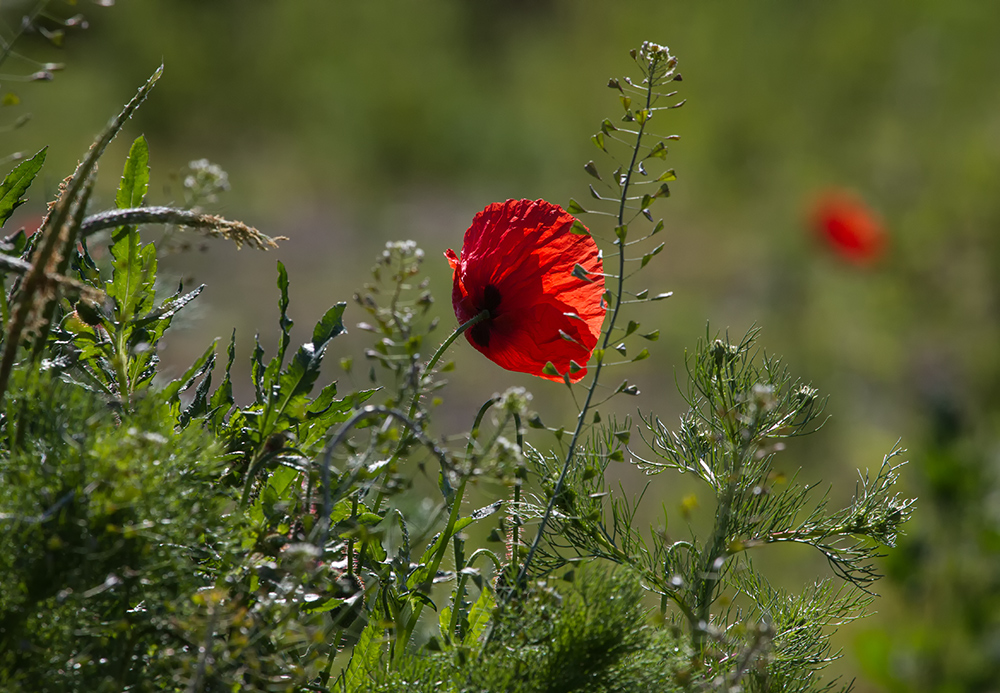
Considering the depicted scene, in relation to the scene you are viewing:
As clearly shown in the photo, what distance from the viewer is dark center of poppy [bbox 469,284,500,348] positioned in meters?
0.52

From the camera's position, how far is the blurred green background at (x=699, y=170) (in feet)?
9.52

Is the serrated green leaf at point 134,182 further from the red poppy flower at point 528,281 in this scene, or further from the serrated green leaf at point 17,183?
the red poppy flower at point 528,281

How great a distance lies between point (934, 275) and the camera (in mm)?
4527

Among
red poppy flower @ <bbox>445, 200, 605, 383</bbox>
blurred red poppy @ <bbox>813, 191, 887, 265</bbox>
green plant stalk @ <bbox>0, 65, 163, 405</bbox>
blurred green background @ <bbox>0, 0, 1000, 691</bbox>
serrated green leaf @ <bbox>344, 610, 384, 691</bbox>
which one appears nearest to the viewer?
green plant stalk @ <bbox>0, 65, 163, 405</bbox>

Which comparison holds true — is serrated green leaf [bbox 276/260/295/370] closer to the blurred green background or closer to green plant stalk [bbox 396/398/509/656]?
green plant stalk [bbox 396/398/509/656]

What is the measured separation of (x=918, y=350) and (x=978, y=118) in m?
1.97

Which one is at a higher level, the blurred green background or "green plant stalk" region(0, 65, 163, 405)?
the blurred green background

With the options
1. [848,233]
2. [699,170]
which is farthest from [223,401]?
[699,170]

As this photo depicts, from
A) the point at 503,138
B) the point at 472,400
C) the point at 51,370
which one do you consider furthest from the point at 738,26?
the point at 51,370

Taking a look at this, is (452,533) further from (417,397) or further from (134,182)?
(134,182)

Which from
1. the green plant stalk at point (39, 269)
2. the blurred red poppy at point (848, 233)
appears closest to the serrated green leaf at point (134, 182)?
the green plant stalk at point (39, 269)

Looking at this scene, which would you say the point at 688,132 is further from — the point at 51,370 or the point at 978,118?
the point at 51,370

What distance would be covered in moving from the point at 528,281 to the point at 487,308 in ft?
0.10

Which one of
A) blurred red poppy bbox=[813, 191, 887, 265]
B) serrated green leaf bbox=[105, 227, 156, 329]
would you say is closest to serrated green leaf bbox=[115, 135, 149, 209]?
serrated green leaf bbox=[105, 227, 156, 329]
